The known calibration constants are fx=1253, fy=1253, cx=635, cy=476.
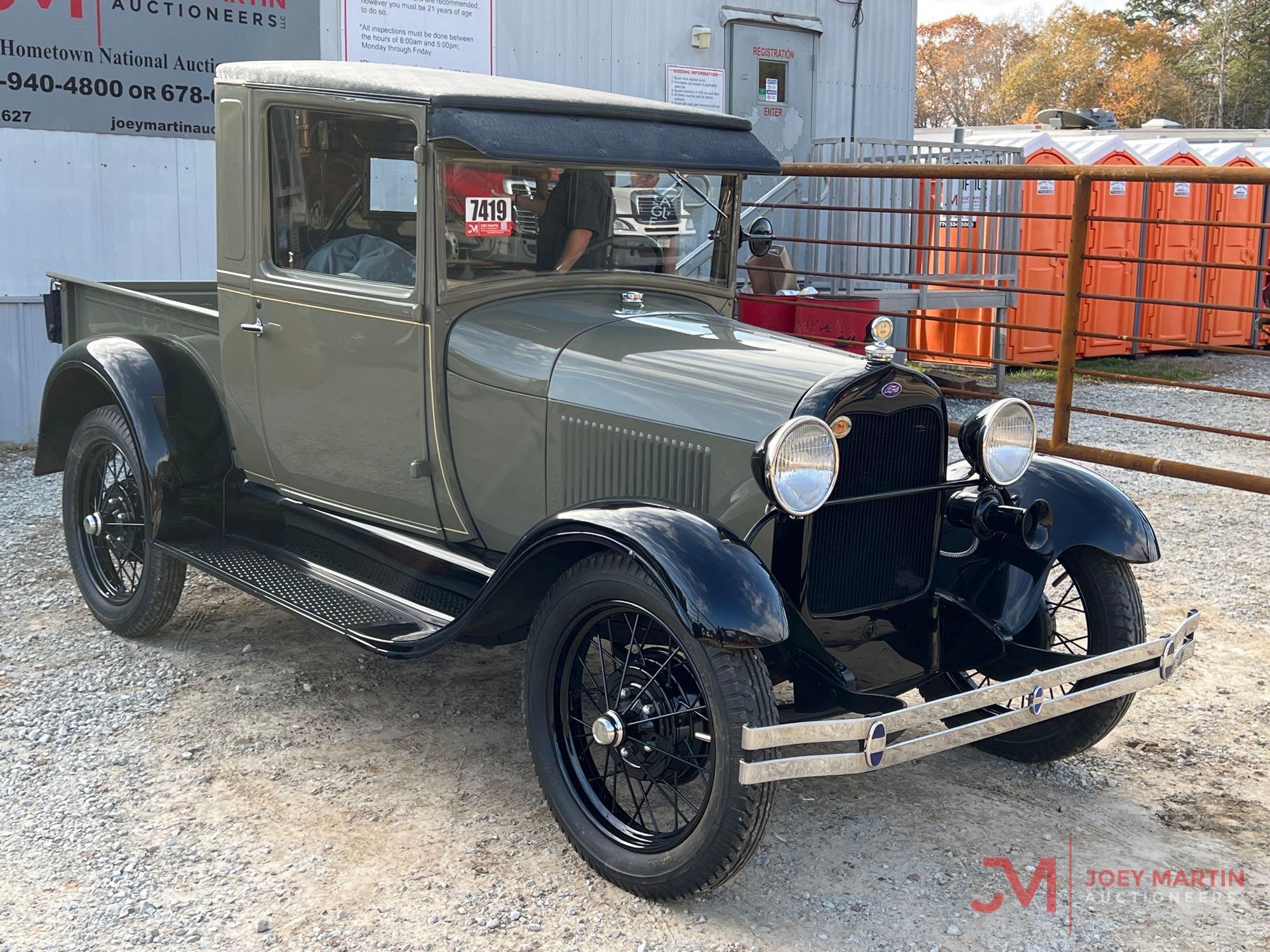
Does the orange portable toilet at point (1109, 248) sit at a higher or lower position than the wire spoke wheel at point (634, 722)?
higher

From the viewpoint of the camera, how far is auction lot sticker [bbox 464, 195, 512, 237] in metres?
3.59

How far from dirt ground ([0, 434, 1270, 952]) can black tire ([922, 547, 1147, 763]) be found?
4.5 inches

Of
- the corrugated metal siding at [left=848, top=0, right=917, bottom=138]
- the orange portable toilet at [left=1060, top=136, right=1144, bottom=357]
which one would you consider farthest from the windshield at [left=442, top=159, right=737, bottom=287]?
the orange portable toilet at [left=1060, top=136, right=1144, bottom=357]

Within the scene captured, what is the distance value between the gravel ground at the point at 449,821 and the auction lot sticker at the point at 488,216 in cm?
148

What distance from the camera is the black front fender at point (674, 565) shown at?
2.68 metres

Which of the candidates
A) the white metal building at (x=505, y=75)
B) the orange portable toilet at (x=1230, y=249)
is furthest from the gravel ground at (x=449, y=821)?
the orange portable toilet at (x=1230, y=249)

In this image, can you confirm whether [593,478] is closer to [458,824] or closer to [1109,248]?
[458,824]

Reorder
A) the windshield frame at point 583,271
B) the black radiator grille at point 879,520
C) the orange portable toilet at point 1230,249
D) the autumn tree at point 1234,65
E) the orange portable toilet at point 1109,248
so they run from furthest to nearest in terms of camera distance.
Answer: the autumn tree at point 1234,65 < the orange portable toilet at point 1230,249 < the orange portable toilet at point 1109,248 < the windshield frame at point 583,271 < the black radiator grille at point 879,520

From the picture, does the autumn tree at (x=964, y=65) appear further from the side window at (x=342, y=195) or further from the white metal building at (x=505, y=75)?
the side window at (x=342, y=195)

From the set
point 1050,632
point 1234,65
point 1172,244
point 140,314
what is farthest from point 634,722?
point 1234,65

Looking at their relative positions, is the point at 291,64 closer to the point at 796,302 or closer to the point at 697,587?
the point at 697,587

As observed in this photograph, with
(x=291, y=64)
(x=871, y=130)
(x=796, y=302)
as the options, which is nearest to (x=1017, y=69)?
(x=871, y=130)

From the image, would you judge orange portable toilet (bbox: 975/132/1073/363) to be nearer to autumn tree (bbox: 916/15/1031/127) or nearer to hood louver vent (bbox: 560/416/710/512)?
hood louver vent (bbox: 560/416/710/512)

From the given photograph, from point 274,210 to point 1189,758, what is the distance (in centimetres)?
326
